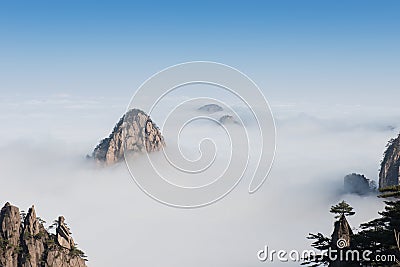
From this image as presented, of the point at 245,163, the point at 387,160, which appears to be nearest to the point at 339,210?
the point at 245,163

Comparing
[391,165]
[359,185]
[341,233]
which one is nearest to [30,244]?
[341,233]

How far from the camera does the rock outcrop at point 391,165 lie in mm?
162375

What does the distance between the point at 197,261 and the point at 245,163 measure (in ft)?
473

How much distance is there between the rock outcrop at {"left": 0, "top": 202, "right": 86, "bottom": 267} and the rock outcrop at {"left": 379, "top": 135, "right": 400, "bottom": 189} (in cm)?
10920

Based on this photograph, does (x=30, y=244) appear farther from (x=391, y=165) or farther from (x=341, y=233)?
(x=391, y=165)

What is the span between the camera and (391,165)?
166m

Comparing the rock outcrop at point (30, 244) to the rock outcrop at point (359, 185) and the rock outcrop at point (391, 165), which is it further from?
the rock outcrop at point (359, 185)

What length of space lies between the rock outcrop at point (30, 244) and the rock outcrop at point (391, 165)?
109201mm

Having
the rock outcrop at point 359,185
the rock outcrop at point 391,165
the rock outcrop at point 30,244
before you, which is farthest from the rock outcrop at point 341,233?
the rock outcrop at point 359,185

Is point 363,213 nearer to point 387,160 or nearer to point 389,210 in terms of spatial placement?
point 387,160

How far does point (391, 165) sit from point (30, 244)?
393 ft

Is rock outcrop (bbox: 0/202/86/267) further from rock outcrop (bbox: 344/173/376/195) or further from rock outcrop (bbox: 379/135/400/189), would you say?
rock outcrop (bbox: 344/173/376/195)

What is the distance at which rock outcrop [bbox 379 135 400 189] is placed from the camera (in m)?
162

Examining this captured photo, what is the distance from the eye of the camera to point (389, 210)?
3628 centimetres
